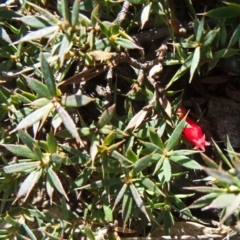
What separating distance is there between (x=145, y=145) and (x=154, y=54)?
0.47 meters

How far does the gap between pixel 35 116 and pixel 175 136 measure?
0.50m

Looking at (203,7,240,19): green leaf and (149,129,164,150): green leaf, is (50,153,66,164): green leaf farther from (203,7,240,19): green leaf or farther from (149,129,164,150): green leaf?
(203,7,240,19): green leaf

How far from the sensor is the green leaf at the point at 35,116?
160 cm

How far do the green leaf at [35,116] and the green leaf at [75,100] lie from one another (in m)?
0.05

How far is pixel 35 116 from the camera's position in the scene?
1621 millimetres

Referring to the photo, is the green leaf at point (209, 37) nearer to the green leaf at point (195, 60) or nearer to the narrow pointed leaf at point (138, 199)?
the green leaf at point (195, 60)

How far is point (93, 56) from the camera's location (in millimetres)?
1723

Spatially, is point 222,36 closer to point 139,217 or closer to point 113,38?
point 113,38

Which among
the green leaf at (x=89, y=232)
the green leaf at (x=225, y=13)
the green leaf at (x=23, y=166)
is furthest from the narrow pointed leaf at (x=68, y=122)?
the green leaf at (x=225, y=13)

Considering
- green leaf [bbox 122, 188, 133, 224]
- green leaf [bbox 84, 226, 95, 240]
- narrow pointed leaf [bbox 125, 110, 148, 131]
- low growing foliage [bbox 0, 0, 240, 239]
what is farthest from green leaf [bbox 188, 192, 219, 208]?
green leaf [bbox 84, 226, 95, 240]

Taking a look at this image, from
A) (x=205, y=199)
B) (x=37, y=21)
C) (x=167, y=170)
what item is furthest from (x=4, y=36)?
(x=205, y=199)

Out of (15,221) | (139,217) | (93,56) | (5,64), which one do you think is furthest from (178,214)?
(5,64)

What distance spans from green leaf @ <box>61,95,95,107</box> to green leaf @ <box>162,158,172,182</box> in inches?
14.9

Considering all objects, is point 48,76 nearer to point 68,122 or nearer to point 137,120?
point 68,122
